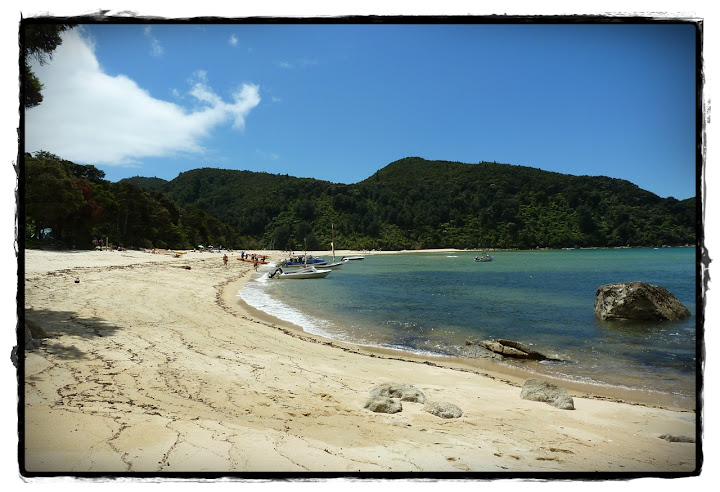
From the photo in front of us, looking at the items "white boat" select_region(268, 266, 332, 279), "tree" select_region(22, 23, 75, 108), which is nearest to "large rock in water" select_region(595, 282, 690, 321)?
"tree" select_region(22, 23, 75, 108)

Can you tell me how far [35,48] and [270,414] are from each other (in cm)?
341

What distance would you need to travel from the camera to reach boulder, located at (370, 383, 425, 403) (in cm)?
429

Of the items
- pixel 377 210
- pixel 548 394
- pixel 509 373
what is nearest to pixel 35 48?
pixel 548 394

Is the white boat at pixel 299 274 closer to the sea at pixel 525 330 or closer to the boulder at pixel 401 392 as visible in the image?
the sea at pixel 525 330

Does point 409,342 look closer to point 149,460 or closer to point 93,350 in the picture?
point 93,350

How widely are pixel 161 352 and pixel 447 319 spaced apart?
381 inches

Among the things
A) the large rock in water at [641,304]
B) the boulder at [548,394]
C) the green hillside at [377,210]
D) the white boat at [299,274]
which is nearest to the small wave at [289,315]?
the boulder at [548,394]

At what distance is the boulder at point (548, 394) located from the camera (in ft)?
15.1

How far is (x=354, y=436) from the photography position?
2832 mm

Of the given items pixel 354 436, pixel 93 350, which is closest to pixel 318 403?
pixel 354 436

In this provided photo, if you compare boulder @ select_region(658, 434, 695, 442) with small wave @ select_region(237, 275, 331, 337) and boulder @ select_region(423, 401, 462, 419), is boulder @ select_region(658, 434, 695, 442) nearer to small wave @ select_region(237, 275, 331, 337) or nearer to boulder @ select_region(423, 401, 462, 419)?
boulder @ select_region(423, 401, 462, 419)

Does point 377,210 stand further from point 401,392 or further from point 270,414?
point 270,414

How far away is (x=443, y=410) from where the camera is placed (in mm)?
3947

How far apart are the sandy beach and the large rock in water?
25.4 ft
